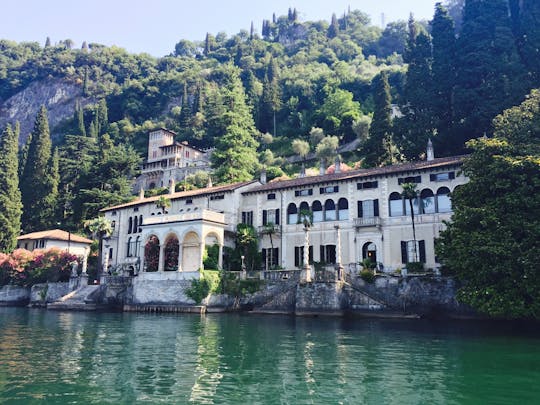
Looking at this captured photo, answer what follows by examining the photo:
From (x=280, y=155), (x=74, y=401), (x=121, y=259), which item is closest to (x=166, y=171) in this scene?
(x=280, y=155)

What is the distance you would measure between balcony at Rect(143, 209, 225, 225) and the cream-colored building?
4.0 inches

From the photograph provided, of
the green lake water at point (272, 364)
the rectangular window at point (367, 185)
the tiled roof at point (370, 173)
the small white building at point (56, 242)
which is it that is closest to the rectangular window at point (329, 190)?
the tiled roof at point (370, 173)

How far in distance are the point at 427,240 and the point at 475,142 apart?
1202 cm

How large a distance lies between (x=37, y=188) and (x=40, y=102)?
118m

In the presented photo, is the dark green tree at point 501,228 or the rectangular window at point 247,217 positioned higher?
the rectangular window at point 247,217

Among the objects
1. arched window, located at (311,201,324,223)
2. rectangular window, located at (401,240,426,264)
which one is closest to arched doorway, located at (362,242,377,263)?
rectangular window, located at (401,240,426,264)

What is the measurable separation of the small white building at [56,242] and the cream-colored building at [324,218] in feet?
66.1

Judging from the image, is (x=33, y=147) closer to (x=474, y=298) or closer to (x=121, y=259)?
(x=121, y=259)

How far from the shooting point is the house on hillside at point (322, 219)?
39938mm

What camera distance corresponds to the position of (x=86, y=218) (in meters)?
69.9

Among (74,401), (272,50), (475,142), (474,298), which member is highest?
(272,50)

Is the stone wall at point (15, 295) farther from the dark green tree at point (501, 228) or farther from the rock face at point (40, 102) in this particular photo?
the rock face at point (40, 102)

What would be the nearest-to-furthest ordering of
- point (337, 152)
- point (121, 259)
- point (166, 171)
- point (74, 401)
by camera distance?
point (74, 401)
point (121, 259)
point (337, 152)
point (166, 171)

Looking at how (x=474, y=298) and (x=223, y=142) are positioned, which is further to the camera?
(x=223, y=142)
